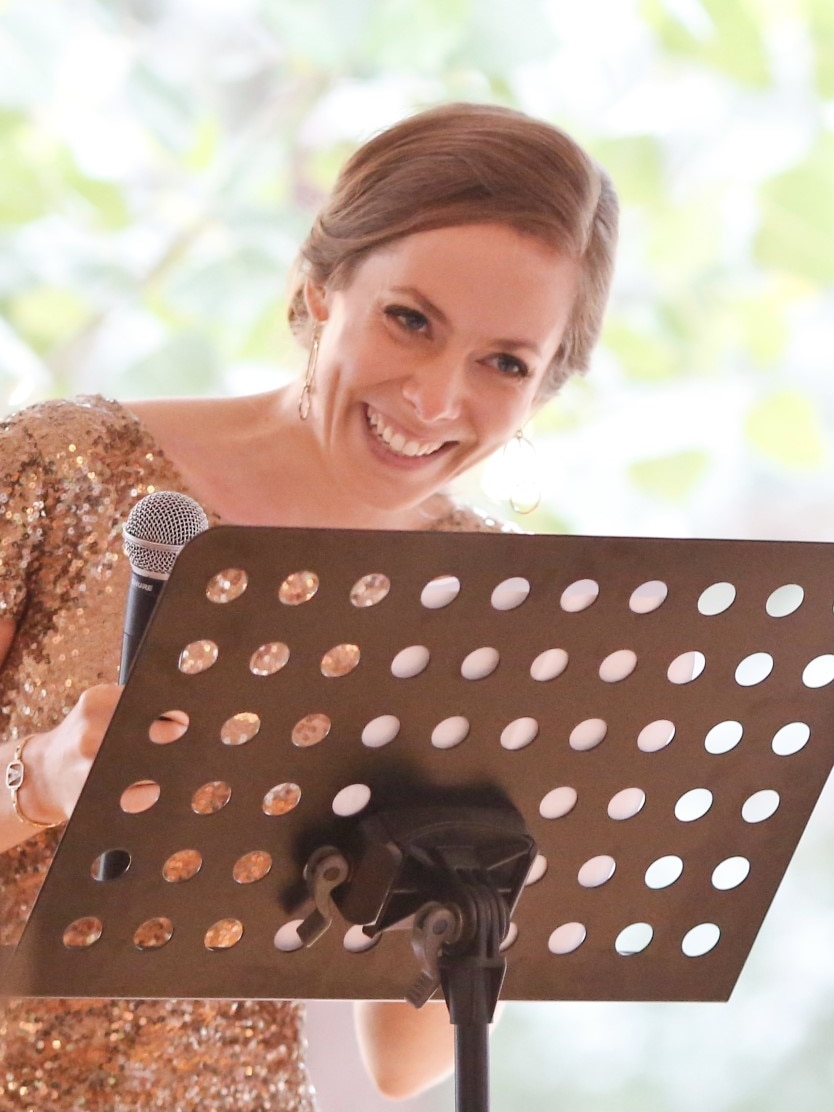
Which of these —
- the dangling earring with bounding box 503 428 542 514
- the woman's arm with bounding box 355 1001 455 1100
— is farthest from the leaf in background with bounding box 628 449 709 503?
the woman's arm with bounding box 355 1001 455 1100

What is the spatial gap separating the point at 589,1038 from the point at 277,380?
221 cm

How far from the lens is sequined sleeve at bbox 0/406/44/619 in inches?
54.4

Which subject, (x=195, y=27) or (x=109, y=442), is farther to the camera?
(x=195, y=27)

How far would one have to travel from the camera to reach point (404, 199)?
1.51 m

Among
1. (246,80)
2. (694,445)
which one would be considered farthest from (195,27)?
(694,445)

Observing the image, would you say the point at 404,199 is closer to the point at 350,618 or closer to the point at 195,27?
the point at 350,618

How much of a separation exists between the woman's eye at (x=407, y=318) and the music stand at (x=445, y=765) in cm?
58

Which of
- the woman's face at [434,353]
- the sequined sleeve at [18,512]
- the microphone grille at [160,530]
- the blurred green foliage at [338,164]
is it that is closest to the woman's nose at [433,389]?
the woman's face at [434,353]

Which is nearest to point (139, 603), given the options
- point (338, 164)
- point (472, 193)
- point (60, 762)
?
point (60, 762)

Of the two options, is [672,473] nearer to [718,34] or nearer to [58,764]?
[718,34]

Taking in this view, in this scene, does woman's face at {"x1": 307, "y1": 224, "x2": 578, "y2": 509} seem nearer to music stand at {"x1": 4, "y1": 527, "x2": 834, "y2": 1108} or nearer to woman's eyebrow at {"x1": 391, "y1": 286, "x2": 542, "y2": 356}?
woman's eyebrow at {"x1": 391, "y1": 286, "x2": 542, "y2": 356}

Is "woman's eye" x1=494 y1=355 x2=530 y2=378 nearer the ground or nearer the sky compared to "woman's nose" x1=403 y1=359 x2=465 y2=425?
nearer the sky

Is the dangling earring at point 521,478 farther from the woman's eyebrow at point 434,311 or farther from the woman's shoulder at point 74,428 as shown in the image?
the woman's shoulder at point 74,428

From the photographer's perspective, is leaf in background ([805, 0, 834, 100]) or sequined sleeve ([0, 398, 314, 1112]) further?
leaf in background ([805, 0, 834, 100])
